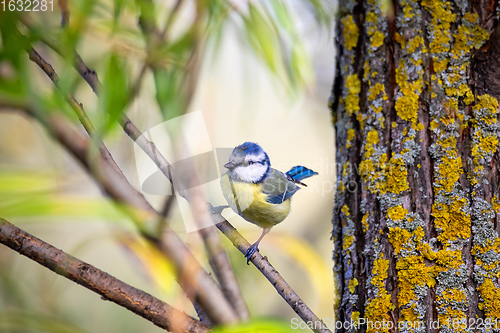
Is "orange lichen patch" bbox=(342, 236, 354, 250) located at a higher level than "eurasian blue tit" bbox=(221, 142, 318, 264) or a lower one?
lower

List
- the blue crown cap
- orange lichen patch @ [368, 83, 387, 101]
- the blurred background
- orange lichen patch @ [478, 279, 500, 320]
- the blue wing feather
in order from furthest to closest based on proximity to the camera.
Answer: the blue wing feather < the blue crown cap < orange lichen patch @ [368, 83, 387, 101] < orange lichen patch @ [478, 279, 500, 320] < the blurred background

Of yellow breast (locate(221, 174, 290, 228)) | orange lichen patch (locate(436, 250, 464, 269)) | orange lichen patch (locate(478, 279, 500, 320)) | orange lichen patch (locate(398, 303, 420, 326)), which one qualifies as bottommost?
orange lichen patch (locate(398, 303, 420, 326))

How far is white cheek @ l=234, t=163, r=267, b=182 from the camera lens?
1.01 metres

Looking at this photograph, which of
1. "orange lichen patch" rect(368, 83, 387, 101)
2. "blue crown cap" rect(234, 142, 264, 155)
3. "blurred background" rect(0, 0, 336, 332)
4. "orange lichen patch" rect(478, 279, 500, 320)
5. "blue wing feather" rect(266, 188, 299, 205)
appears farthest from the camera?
"blue wing feather" rect(266, 188, 299, 205)

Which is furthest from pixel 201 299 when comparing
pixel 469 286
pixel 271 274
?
pixel 469 286

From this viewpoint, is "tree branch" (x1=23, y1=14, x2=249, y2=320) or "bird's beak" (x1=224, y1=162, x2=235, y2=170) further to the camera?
"bird's beak" (x1=224, y1=162, x2=235, y2=170)

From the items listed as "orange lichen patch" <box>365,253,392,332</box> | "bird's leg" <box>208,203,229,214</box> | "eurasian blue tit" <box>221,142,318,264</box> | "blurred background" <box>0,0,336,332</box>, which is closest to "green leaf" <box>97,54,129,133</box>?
"blurred background" <box>0,0,336,332</box>

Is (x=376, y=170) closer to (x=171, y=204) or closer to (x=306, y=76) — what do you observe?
(x=306, y=76)

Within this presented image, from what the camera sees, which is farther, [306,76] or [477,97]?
[306,76]

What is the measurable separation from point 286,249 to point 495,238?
42cm

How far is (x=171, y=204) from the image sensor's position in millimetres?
586

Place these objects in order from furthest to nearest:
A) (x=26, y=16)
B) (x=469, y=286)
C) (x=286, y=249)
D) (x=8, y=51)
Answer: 1. (x=286, y=249)
2. (x=469, y=286)
3. (x=26, y=16)
4. (x=8, y=51)

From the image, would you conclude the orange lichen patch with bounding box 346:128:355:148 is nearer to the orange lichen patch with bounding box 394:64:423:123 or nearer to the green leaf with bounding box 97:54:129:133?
the orange lichen patch with bounding box 394:64:423:123

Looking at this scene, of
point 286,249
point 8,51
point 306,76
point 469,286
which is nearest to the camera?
point 8,51
